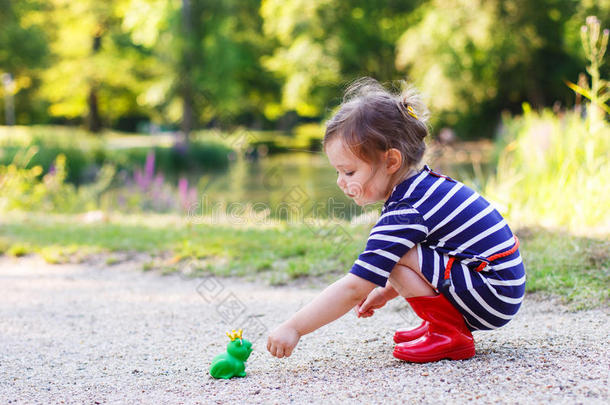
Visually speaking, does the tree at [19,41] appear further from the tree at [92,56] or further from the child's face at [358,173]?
the child's face at [358,173]

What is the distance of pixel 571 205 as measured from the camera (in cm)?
427

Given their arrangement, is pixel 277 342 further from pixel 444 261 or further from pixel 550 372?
pixel 550 372

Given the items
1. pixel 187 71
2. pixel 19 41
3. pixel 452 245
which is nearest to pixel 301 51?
pixel 187 71

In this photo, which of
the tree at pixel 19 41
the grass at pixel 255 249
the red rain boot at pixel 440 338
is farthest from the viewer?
the tree at pixel 19 41

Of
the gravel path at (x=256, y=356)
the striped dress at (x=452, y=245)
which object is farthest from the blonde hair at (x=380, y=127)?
the gravel path at (x=256, y=356)

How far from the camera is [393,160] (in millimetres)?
2117

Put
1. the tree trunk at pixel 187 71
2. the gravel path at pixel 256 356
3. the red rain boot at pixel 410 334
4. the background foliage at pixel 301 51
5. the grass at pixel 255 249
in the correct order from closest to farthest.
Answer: the gravel path at pixel 256 356 → the red rain boot at pixel 410 334 → the grass at pixel 255 249 → the background foliage at pixel 301 51 → the tree trunk at pixel 187 71

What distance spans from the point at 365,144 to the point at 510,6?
17292mm

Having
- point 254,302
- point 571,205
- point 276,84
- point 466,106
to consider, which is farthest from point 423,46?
point 254,302

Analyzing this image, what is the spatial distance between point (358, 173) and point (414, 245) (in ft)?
1.11

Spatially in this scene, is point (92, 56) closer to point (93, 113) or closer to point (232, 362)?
point (93, 113)

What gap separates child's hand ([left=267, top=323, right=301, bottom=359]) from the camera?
6.48 feet

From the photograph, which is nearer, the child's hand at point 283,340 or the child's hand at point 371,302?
the child's hand at point 283,340

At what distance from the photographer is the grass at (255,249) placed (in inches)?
133
